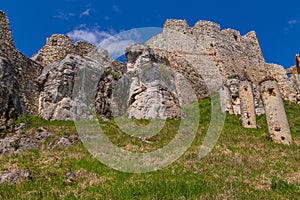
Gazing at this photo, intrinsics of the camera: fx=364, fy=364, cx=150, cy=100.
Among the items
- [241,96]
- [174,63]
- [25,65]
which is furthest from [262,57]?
[25,65]

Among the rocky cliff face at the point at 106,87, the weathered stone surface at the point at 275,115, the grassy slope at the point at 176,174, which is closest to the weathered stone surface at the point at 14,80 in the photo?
the rocky cliff face at the point at 106,87

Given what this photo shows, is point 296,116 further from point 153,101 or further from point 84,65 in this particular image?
point 84,65

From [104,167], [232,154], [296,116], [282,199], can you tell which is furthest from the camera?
[296,116]

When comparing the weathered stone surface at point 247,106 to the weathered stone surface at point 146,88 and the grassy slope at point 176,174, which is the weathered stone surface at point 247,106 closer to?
the grassy slope at point 176,174

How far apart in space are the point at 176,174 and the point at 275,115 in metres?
9.58

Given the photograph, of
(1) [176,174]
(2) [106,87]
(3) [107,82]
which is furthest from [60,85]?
(1) [176,174]

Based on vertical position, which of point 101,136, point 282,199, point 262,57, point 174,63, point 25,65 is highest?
point 262,57

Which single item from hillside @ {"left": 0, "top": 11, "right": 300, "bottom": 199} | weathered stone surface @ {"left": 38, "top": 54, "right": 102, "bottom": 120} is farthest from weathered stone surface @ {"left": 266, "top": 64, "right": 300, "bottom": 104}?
weathered stone surface @ {"left": 38, "top": 54, "right": 102, "bottom": 120}

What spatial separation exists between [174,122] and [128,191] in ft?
37.0

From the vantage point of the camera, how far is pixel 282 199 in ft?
32.3

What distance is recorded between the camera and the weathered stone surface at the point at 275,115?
18516mm

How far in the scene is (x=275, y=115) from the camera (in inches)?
766

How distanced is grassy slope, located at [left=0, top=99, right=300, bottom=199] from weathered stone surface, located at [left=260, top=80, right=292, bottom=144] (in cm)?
92

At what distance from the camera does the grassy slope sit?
10.0 meters
